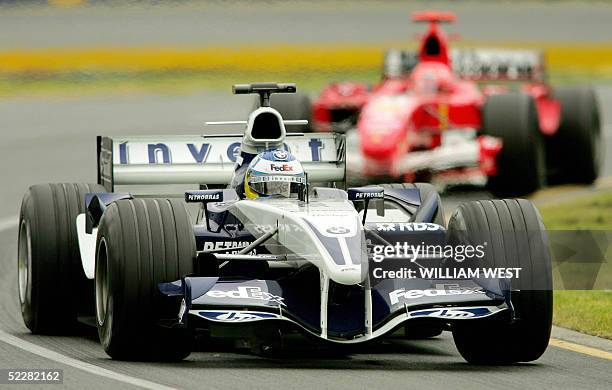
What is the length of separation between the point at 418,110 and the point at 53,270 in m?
11.3

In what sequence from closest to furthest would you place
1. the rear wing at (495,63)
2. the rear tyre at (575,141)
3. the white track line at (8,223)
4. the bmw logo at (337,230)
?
the bmw logo at (337,230), the white track line at (8,223), the rear tyre at (575,141), the rear wing at (495,63)

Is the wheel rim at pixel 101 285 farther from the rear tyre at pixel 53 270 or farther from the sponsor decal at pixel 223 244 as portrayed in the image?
the rear tyre at pixel 53 270

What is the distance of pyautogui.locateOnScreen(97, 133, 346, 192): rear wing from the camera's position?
1292 cm

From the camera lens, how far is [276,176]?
36.2 feet

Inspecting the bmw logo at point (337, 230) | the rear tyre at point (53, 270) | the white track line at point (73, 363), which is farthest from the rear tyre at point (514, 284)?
the rear tyre at point (53, 270)

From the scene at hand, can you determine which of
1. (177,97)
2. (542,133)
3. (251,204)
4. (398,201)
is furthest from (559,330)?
(177,97)

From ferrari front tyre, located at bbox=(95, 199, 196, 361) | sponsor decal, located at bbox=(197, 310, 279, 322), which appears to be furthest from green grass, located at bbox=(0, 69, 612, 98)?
sponsor decal, located at bbox=(197, 310, 279, 322)

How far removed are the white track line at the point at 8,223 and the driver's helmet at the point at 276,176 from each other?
26.5 ft

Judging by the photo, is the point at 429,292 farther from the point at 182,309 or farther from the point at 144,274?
the point at 144,274

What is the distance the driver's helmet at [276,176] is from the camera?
11.1 m

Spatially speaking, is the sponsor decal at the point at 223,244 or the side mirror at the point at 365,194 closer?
the sponsor decal at the point at 223,244

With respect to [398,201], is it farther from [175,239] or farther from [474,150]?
[474,150]

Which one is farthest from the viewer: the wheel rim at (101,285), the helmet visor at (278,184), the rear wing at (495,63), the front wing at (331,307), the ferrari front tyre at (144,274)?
the rear wing at (495,63)

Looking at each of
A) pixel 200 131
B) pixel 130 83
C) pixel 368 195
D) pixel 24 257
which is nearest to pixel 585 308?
pixel 368 195
